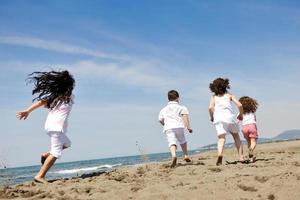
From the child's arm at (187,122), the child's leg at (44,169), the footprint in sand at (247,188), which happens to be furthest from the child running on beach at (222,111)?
the child's leg at (44,169)

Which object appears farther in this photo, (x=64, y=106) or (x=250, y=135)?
(x=250, y=135)

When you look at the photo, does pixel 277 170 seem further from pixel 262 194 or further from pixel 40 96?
pixel 40 96

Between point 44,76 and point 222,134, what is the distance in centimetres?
387

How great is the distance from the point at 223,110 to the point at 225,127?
0.37m

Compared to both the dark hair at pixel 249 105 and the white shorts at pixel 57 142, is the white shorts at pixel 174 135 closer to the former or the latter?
the dark hair at pixel 249 105

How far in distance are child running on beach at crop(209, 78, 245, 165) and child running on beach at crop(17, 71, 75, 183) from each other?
3.11 meters

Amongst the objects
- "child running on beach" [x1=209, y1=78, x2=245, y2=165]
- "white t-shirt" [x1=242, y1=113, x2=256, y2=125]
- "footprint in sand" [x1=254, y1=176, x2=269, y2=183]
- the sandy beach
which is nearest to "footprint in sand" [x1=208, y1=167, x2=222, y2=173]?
the sandy beach

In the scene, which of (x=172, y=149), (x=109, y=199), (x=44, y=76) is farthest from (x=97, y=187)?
(x=172, y=149)

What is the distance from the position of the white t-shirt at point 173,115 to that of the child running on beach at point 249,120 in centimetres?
156

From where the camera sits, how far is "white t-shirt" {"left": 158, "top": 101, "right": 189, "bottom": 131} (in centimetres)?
1012

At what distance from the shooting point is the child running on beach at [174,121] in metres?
10.1

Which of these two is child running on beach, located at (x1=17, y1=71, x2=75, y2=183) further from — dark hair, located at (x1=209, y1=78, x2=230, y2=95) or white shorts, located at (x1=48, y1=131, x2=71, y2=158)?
dark hair, located at (x1=209, y1=78, x2=230, y2=95)

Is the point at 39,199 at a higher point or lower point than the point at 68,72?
lower

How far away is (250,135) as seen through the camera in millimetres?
10680
